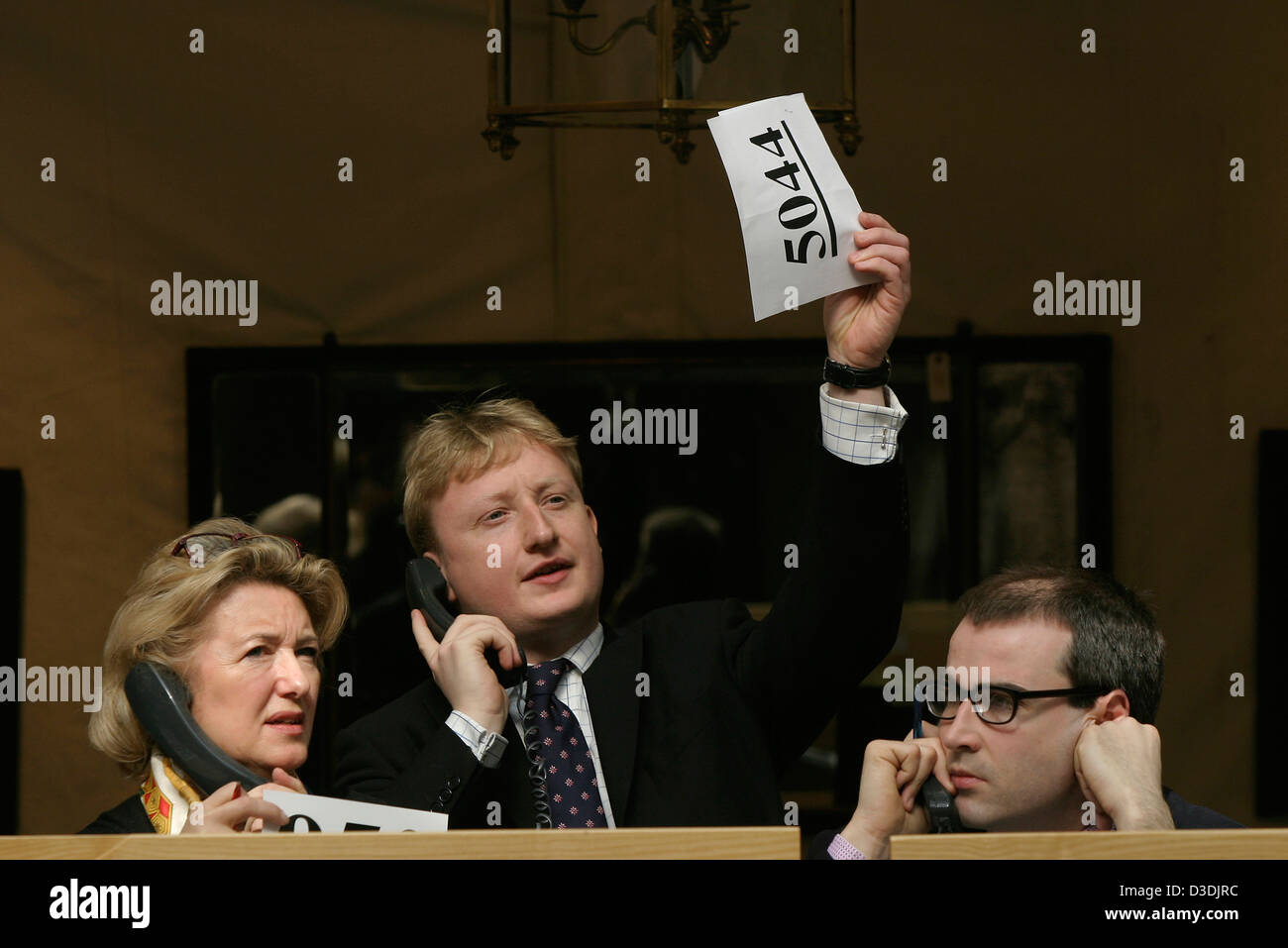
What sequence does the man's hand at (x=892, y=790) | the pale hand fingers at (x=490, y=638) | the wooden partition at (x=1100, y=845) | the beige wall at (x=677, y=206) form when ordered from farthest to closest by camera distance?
the beige wall at (x=677, y=206) < the pale hand fingers at (x=490, y=638) < the man's hand at (x=892, y=790) < the wooden partition at (x=1100, y=845)

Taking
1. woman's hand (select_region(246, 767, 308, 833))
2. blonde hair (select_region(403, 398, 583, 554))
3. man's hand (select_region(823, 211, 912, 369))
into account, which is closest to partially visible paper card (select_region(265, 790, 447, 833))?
woman's hand (select_region(246, 767, 308, 833))

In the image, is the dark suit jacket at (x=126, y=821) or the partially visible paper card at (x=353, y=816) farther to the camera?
the dark suit jacket at (x=126, y=821)

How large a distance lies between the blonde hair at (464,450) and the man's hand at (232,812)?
599 mm

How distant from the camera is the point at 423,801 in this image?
239 centimetres

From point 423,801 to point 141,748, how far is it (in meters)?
0.53

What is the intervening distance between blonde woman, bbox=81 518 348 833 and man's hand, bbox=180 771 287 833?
51mm

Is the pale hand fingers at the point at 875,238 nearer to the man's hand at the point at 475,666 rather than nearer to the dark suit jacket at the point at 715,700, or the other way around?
the dark suit jacket at the point at 715,700

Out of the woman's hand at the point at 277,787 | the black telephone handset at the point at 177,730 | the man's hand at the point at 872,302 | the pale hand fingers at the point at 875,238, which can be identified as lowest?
the woman's hand at the point at 277,787

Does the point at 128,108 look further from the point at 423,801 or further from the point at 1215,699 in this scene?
the point at 1215,699

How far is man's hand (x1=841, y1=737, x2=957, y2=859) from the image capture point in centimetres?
241

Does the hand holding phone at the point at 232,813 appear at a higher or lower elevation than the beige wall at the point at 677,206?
lower

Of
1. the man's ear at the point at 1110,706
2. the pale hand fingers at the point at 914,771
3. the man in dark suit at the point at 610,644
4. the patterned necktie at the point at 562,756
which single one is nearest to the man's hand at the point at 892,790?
the pale hand fingers at the point at 914,771

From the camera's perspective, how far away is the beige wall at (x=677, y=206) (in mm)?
3176
